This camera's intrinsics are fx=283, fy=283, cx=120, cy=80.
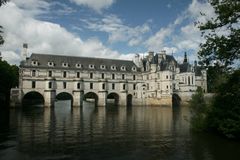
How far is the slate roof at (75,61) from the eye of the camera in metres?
68.0

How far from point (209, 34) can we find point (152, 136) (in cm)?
981

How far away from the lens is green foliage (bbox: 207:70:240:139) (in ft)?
64.2

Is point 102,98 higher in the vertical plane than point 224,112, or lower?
lower

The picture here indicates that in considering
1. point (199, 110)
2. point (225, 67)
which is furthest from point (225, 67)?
point (199, 110)

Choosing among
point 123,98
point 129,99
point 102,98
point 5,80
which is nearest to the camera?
point 5,80

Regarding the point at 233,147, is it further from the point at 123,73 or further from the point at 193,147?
the point at 123,73

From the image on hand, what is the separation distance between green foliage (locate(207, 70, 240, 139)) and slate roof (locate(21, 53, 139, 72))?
52722mm

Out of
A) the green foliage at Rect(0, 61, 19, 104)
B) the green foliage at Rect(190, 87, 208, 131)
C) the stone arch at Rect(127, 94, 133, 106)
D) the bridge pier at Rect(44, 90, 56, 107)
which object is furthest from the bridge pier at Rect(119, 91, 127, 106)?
the green foliage at Rect(190, 87, 208, 131)

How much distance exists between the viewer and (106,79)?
2936 inches

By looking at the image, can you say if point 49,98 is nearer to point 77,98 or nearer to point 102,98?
point 77,98

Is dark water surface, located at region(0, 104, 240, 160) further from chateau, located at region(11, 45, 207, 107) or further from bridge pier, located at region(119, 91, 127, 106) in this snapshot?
bridge pier, located at region(119, 91, 127, 106)

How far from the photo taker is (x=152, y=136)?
23.9 meters

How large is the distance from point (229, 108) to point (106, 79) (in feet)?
180

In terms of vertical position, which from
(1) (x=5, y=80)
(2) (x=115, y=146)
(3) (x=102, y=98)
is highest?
(1) (x=5, y=80)
